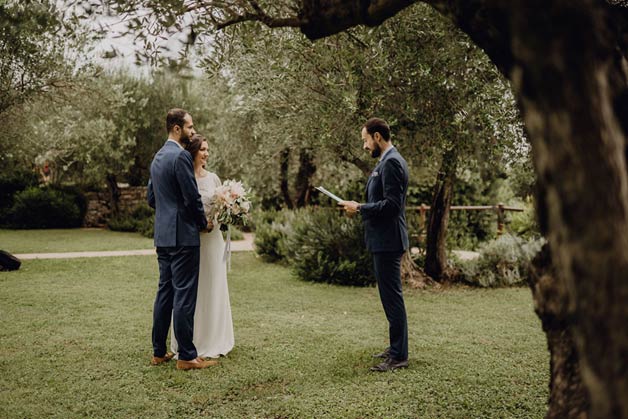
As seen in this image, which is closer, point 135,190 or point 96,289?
point 96,289

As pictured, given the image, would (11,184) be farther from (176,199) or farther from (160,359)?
(176,199)

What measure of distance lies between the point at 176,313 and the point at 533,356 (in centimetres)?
377

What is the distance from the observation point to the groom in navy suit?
17.5ft

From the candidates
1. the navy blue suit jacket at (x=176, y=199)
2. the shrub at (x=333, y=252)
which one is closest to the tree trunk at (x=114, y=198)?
the shrub at (x=333, y=252)

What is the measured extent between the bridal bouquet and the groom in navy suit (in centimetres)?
33

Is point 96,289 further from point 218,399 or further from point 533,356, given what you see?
point 533,356

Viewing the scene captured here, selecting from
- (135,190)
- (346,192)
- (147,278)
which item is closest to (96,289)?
(147,278)

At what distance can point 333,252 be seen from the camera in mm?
11281

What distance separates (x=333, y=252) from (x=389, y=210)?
19.9 ft

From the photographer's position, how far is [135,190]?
23.7 m

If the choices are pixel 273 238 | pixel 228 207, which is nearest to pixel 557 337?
pixel 228 207

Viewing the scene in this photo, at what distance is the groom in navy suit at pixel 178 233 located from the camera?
5.34m

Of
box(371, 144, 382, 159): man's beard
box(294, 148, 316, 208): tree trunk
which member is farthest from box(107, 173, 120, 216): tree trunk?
box(371, 144, 382, 159): man's beard

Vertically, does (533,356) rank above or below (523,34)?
below
